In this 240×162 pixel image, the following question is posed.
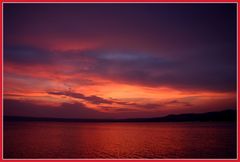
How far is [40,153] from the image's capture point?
104ft

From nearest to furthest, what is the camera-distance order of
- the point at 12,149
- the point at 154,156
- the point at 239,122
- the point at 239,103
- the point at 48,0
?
the point at 48,0, the point at 239,103, the point at 239,122, the point at 154,156, the point at 12,149

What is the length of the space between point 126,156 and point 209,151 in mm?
11993

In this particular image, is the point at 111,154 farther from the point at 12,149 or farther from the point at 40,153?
Result: the point at 12,149

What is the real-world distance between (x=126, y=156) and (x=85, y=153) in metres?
5.87

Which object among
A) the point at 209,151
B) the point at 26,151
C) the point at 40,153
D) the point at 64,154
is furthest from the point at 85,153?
the point at 209,151

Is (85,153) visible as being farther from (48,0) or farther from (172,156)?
(48,0)

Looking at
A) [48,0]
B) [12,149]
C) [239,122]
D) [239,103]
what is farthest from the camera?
[12,149]

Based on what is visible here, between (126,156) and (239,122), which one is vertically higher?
(239,122)

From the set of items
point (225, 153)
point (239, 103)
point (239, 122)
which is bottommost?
point (225, 153)

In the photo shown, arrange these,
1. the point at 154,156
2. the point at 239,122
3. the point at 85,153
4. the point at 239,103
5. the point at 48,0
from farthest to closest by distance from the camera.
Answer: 1. the point at 85,153
2. the point at 154,156
3. the point at 239,122
4. the point at 239,103
5. the point at 48,0

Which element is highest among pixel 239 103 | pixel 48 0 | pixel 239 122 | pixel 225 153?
pixel 48 0

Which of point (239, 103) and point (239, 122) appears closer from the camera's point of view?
point (239, 103)

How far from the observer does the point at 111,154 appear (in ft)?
104

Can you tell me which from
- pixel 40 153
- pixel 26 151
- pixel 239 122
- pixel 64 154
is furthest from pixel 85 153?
pixel 239 122
